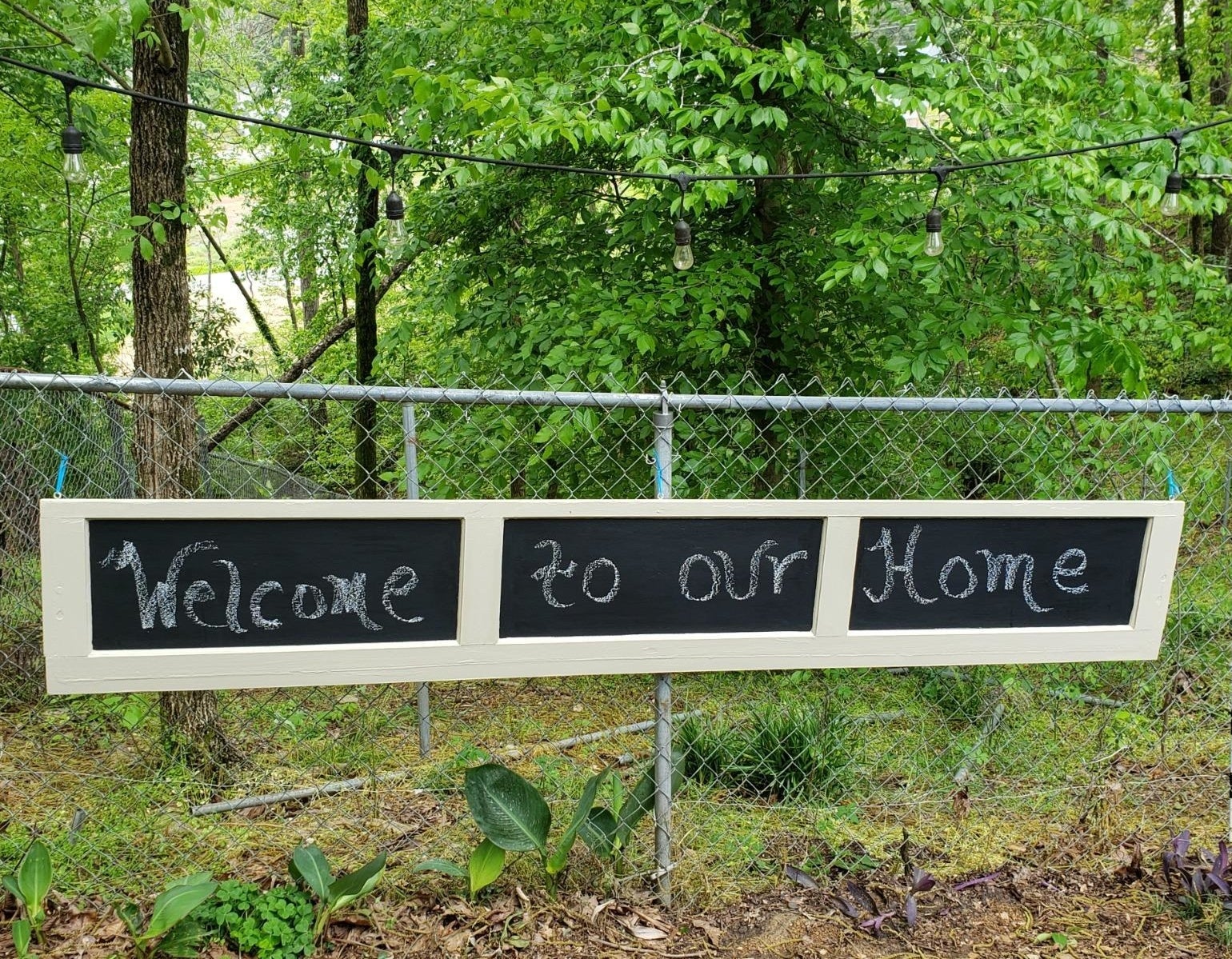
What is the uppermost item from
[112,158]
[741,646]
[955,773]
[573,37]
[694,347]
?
[573,37]

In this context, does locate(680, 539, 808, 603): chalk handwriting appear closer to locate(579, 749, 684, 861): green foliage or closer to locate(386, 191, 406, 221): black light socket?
locate(579, 749, 684, 861): green foliage

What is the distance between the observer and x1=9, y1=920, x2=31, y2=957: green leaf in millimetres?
2373

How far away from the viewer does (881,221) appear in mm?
4371

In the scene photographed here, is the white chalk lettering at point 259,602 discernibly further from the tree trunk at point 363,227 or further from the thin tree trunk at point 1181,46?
the thin tree trunk at point 1181,46

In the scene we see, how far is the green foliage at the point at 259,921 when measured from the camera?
253cm

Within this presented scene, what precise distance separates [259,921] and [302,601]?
3.24 ft

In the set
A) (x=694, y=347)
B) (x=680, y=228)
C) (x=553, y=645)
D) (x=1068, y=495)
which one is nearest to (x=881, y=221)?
(x=694, y=347)

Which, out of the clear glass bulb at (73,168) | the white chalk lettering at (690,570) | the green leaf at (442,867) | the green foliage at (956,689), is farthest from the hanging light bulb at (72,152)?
the green foliage at (956,689)

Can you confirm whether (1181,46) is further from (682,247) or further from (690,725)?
(690,725)

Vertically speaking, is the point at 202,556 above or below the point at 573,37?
below

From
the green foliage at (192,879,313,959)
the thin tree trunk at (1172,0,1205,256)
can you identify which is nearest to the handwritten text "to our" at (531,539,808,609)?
the green foliage at (192,879,313,959)

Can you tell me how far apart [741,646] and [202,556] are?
1.54 metres

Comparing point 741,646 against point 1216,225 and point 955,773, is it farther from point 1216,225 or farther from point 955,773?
point 1216,225

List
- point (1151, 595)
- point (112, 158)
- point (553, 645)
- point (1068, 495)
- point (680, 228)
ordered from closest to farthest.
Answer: point (553, 645) → point (1151, 595) → point (680, 228) → point (1068, 495) → point (112, 158)
